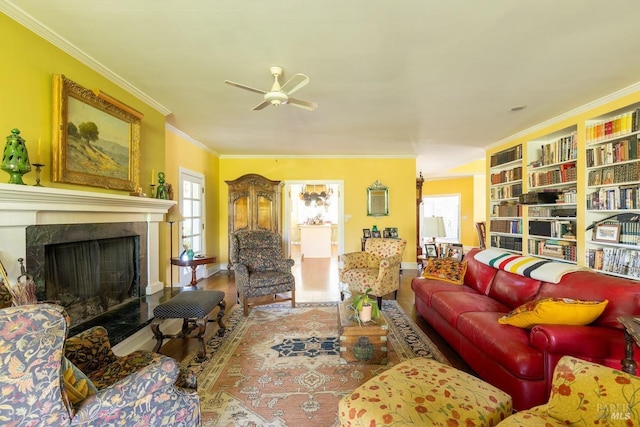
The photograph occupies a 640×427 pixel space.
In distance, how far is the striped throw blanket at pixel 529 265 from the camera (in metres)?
2.16

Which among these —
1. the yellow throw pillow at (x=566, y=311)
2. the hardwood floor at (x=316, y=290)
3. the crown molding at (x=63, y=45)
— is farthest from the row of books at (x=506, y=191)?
the crown molding at (x=63, y=45)

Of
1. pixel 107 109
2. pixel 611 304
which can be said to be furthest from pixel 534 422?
pixel 107 109

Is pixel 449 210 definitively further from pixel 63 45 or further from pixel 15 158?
pixel 15 158

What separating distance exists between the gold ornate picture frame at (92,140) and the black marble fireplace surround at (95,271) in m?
0.43

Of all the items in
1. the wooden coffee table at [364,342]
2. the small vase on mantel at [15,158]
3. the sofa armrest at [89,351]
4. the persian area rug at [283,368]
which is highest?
the small vase on mantel at [15,158]

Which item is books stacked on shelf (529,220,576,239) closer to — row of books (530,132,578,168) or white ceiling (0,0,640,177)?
row of books (530,132,578,168)

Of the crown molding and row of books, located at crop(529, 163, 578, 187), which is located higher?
the crown molding

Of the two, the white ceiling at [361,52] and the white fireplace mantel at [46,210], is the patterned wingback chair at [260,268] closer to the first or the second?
the white fireplace mantel at [46,210]

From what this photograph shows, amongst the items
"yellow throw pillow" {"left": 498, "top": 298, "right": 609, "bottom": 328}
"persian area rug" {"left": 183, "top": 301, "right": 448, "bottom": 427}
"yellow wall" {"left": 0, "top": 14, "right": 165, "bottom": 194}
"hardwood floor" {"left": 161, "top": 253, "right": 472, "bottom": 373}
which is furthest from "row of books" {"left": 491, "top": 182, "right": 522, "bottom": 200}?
"yellow wall" {"left": 0, "top": 14, "right": 165, "bottom": 194}

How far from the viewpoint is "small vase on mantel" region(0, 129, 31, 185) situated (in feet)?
5.62

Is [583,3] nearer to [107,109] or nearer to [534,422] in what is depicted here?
[534,422]

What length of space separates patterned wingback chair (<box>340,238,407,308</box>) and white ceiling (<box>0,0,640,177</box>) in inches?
74.7

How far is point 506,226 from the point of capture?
4.86 metres

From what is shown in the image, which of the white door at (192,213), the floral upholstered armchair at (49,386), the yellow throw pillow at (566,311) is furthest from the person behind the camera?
the white door at (192,213)
